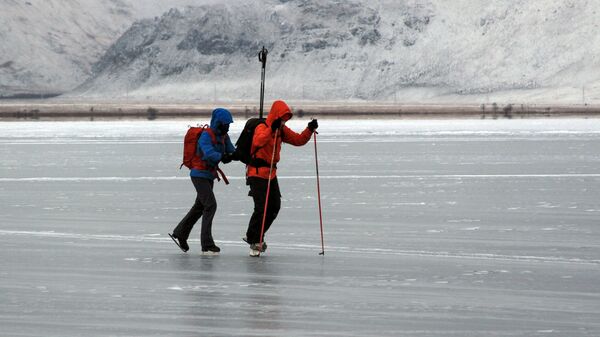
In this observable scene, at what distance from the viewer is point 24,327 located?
827 cm

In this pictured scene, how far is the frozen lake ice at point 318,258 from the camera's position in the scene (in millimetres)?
8547

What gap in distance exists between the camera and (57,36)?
128750 mm

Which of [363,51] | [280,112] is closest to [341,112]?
[363,51]

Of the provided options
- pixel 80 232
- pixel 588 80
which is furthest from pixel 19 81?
pixel 80 232

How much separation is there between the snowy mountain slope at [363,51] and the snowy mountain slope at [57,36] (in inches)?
220

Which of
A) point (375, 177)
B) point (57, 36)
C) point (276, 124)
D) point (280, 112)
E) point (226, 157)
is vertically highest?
point (57, 36)

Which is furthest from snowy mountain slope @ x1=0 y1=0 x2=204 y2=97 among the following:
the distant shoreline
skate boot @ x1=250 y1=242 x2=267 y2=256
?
skate boot @ x1=250 y1=242 x2=267 y2=256

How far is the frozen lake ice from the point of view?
8547 mm

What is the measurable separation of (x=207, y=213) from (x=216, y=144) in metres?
0.64

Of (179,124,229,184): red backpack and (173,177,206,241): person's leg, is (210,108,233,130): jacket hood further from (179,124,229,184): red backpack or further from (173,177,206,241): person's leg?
(173,177,206,241): person's leg

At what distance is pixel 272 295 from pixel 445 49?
99978 millimetres

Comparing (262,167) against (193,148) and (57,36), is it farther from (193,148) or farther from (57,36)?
(57,36)

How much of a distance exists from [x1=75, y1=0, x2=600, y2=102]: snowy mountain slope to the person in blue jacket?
282 ft

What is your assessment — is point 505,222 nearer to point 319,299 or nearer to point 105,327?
point 319,299
